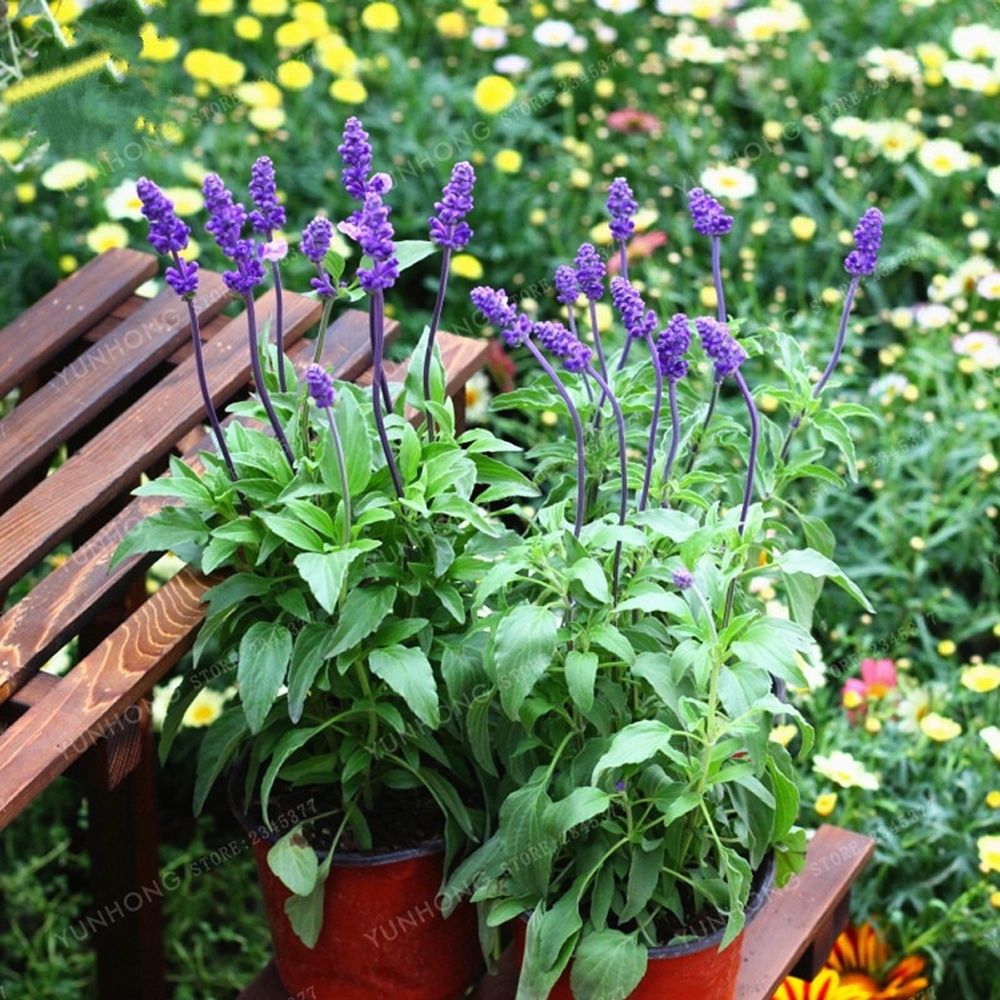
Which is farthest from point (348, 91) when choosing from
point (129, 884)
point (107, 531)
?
point (129, 884)

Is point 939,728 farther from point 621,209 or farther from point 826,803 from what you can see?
point 621,209

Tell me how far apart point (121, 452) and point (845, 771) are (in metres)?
1.13

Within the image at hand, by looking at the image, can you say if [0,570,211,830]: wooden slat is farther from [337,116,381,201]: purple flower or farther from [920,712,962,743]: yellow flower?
[920,712,962,743]: yellow flower

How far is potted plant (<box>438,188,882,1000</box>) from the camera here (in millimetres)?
1682

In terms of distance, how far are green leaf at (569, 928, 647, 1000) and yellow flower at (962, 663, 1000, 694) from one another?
36.8 inches

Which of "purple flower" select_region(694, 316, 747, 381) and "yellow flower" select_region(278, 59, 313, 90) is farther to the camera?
"yellow flower" select_region(278, 59, 313, 90)

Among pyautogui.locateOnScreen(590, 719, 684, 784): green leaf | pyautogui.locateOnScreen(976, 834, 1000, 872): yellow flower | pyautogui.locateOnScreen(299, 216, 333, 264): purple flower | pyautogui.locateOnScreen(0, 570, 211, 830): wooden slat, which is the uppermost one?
pyautogui.locateOnScreen(299, 216, 333, 264): purple flower

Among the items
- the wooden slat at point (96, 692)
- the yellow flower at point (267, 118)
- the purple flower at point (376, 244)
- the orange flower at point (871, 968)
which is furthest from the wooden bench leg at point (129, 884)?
the yellow flower at point (267, 118)

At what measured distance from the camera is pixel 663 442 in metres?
1.98

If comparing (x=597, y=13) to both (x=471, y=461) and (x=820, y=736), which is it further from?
(x=471, y=461)

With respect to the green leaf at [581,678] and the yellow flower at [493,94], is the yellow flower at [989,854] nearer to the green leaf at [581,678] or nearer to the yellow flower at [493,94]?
the green leaf at [581,678]

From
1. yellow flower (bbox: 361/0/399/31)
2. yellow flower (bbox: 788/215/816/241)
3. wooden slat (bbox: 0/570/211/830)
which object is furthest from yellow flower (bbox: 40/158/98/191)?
wooden slat (bbox: 0/570/211/830)

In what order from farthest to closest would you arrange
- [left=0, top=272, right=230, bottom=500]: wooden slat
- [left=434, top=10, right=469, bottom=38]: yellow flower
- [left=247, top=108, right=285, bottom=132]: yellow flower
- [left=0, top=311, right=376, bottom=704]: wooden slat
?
1. [left=434, top=10, right=469, bottom=38]: yellow flower
2. [left=247, top=108, right=285, bottom=132]: yellow flower
3. [left=0, top=272, right=230, bottom=500]: wooden slat
4. [left=0, top=311, right=376, bottom=704]: wooden slat

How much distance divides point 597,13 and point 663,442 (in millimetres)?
2356
